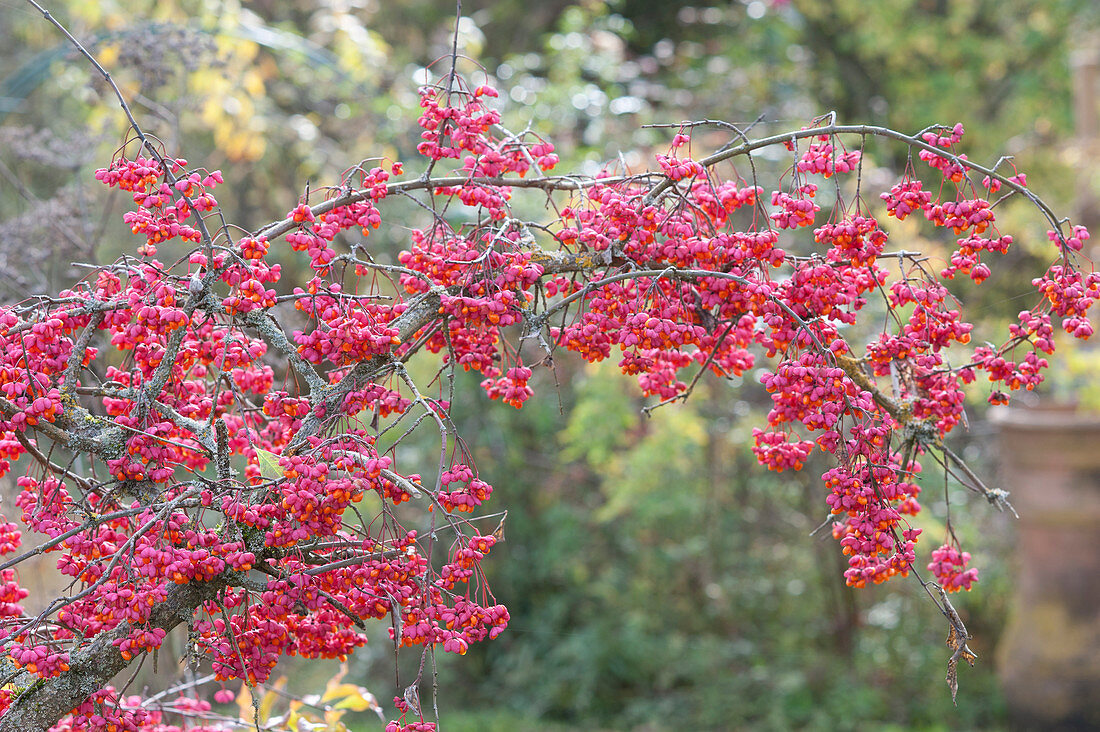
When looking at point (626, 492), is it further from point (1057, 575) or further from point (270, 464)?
point (270, 464)

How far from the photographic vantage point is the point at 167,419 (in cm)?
127

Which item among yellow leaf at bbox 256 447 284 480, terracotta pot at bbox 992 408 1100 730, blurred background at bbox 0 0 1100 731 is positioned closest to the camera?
yellow leaf at bbox 256 447 284 480

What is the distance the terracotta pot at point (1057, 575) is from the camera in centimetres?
383

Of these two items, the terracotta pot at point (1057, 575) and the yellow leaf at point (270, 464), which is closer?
the yellow leaf at point (270, 464)

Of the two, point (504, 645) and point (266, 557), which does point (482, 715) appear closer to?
point (504, 645)

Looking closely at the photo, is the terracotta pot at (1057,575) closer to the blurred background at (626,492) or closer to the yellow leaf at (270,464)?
the blurred background at (626,492)

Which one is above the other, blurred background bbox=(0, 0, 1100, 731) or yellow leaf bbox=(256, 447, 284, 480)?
blurred background bbox=(0, 0, 1100, 731)

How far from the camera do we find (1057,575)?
3.93 m

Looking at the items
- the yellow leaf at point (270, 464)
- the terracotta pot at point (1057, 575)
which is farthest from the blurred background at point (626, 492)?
the yellow leaf at point (270, 464)

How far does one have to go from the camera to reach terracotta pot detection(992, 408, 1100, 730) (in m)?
3.83

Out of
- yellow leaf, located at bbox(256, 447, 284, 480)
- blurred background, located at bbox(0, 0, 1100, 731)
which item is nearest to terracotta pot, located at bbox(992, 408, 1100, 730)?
blurred background, located at bbox(0, 0, 1100, 731)

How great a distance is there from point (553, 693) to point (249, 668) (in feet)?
12.4

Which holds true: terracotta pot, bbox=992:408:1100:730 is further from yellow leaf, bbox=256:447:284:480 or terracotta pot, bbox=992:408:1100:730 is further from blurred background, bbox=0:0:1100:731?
yellow leaf, bbox=256:447:284:480

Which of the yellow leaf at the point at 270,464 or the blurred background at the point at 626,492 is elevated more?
the blurred background at the point at 626,492
